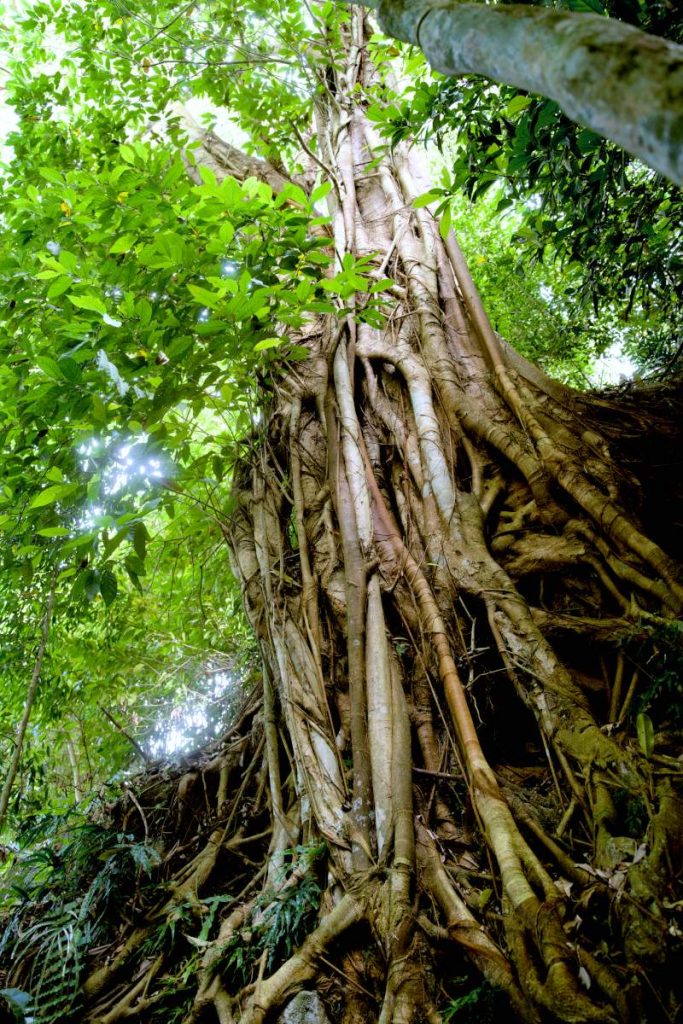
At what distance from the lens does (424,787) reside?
2.21 meters

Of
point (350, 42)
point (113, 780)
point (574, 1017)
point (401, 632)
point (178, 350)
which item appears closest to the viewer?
point (574, 1017)

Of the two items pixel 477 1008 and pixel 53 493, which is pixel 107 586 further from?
pixel 477 1008

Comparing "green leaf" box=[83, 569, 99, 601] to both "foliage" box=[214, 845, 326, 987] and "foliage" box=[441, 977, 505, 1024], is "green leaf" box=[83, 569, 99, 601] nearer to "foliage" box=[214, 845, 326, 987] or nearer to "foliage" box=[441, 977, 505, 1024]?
"foliage" box=[214, 845, 326, 987]

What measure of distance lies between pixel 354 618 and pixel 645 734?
1.17 m

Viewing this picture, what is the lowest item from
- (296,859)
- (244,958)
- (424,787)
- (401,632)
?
(244,958)

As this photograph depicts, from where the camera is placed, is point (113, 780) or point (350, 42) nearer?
point (113, 780)

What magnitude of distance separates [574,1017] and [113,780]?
10.8ft

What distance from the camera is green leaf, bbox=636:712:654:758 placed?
68.4 inches

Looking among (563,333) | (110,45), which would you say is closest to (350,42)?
(110,45)

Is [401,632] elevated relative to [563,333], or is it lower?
lower

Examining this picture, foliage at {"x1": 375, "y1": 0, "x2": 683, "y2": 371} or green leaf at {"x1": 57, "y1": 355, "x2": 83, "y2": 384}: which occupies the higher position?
foliage at {"x1": 375, "y1": 0, "x2": 683, "y2": 371}

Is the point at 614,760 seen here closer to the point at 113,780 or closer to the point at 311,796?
the point at 311,796

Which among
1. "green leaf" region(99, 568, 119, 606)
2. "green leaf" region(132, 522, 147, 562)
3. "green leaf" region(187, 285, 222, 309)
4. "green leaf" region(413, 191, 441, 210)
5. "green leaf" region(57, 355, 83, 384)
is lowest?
"green leaf" region(99, 568, 119, 606)

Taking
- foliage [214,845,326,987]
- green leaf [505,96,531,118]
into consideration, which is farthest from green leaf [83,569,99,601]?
green leaf [505,96,531,118]
